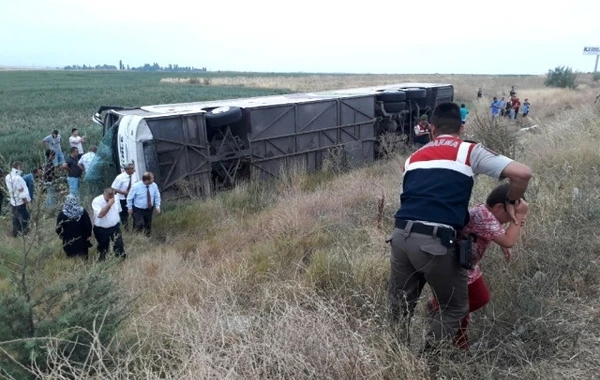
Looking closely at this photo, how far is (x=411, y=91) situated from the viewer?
609 inches

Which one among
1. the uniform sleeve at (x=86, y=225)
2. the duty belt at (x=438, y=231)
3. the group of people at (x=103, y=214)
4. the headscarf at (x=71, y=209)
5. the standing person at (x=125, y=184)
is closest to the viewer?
the duty belt at (x=438, y=231)

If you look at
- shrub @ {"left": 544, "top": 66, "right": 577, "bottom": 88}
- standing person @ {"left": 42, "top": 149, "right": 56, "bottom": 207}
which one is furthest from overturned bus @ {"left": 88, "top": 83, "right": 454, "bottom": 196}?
shrub @ {"left": 544, "top": 66, "right": 577, "bottom": 88}

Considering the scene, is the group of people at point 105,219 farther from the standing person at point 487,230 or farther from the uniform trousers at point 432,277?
the standing person at point 487,230

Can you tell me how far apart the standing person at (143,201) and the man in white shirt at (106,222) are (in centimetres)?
104

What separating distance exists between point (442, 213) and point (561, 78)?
38411 millimetres

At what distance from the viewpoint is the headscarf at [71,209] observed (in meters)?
6.53

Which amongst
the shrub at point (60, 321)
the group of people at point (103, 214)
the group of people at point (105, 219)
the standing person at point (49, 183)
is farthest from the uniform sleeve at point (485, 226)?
the group of people at point (105, 219)

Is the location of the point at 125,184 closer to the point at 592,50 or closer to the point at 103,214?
the point at 103,214

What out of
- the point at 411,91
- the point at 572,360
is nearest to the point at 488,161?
the point at 572,360

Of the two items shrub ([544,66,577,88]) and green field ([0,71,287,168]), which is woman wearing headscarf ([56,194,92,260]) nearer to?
green field ([0,71,287,168])

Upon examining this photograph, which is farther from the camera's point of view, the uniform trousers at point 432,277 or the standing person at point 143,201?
the standing person at point 143,201

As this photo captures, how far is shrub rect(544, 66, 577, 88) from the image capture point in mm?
34688

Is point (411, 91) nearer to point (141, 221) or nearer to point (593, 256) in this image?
point (141, 221)

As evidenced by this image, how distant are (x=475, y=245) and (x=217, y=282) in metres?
2.49
